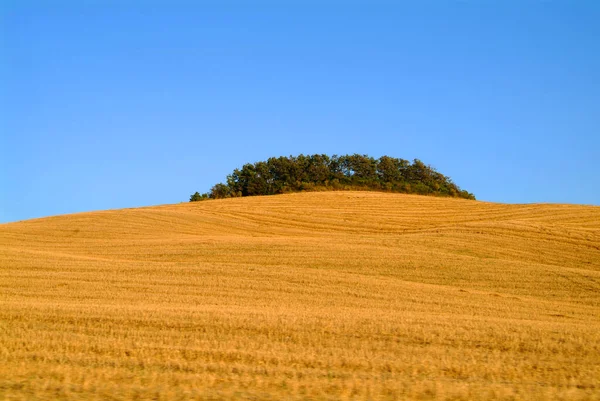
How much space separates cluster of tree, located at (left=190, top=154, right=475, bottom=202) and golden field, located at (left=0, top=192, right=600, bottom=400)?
19.1 m

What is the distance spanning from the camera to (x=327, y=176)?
51.2m

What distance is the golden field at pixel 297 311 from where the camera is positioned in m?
7.33

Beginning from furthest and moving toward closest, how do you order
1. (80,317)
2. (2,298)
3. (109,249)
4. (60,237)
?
1. (60,237)
2. (109,249)
3. (2,298)
4. (80,317)

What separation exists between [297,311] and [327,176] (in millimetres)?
38855

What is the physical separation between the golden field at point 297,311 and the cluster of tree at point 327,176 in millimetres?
19121

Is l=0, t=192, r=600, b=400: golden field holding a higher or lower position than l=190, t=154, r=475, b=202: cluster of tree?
lower

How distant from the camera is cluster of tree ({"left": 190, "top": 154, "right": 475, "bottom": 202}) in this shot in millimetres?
49094

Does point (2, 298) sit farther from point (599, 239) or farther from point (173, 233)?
point (599, 239)

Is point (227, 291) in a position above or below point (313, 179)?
below

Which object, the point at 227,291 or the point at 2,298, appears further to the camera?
the point at 227,291

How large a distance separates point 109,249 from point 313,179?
29622 mm

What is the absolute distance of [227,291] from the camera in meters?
15.3

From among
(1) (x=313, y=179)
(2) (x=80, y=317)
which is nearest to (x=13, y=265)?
(2) (x=80, y=317)

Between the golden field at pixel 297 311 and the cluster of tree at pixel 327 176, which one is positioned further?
the cluster of tree at pixel 327 176
